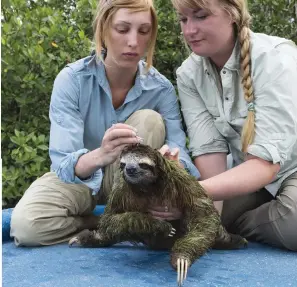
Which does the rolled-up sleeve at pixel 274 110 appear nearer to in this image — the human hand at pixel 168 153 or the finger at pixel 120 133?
the human hand at pixel 168 153

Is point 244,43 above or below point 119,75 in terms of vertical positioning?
above

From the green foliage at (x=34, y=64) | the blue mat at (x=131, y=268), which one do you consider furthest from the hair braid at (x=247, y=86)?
the green foliage at (x=34, y=64)

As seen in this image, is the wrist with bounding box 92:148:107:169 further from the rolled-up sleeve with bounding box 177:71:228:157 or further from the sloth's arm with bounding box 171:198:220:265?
the rolled-up sleeve with bounding box 177:71:228:157

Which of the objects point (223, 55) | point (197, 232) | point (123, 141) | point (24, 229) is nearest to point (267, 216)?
point (197, 232)

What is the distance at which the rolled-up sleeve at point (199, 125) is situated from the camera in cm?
227

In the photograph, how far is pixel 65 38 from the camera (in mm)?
3172

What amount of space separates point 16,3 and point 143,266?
2237 millimetres

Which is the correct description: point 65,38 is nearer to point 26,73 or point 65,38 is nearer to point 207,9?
point 26,73

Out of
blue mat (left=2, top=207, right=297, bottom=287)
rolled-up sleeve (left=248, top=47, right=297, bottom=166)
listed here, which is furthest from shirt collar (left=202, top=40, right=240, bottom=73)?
blue mat (left=2, top=207, right=297, bottom=287)

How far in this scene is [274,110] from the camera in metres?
1.96

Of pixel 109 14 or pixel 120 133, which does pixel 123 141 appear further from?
pixel 109 14

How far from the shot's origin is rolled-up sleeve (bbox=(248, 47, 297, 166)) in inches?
76.0

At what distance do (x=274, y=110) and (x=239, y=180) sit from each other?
0.29 metres

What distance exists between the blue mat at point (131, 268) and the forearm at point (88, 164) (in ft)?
0.92
